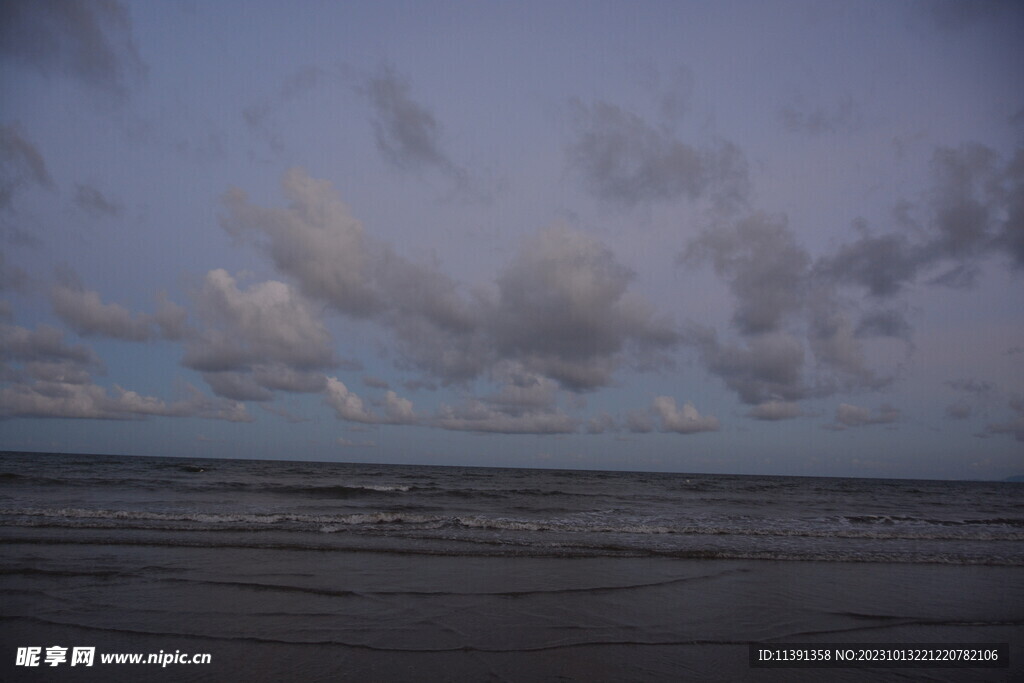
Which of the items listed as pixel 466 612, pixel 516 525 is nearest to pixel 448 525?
pixel 516 525

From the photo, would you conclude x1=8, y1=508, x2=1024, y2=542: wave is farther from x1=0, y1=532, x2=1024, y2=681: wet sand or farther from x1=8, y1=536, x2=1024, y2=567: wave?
x1=0, y1=532, x2=1024, y2=681: wet sand

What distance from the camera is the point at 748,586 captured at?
381 inches

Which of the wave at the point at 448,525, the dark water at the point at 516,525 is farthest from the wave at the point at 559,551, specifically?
the wave at the point at 448,525

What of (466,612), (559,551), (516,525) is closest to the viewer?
(466,612)

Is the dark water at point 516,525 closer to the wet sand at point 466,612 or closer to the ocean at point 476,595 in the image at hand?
the ocean at point 476,595

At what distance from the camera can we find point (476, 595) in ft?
28.1

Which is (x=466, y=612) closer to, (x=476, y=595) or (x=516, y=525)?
(x=476, y=595)

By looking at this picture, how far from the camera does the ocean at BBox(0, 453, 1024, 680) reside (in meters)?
6.02

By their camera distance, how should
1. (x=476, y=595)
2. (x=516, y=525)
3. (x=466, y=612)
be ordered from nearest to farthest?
(x=466, y=612) < (x=476, y=595) < (x=516, y=525)

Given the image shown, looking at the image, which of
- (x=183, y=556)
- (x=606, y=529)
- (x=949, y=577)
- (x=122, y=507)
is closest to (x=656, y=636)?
(x=949, y=577)

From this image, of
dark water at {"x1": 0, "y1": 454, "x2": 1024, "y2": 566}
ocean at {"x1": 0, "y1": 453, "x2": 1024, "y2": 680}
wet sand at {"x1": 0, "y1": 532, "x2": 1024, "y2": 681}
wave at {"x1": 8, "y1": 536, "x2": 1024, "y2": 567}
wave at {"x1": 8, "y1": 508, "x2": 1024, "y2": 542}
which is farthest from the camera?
wave at {"x1": 8, "y1": 508, "x2": 1024, "y2": 542}

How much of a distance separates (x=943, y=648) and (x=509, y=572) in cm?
659

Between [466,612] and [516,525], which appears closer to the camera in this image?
[466,612]

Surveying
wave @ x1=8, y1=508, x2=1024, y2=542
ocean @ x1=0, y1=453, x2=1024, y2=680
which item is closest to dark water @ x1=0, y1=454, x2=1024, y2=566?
wave @ x1=8, y1=508, x2=1024, y2=542
